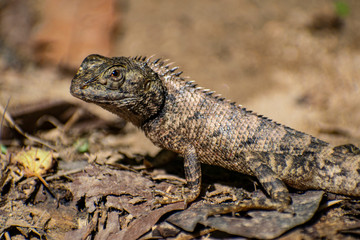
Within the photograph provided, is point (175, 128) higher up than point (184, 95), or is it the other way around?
point (184, 95)

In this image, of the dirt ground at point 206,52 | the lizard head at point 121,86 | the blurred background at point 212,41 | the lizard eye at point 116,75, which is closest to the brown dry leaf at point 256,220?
the lizard head at point 121,86

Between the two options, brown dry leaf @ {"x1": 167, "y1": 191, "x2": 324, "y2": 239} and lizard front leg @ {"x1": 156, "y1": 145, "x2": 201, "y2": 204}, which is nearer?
brown dry leaf @ {"x1": 167, "y1": 191, "x2": 324, "y2": 239}

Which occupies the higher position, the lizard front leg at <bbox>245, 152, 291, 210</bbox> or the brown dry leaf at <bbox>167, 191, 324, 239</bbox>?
the lizard front leg at <bbox>245, 152, 291, 210</bbox>

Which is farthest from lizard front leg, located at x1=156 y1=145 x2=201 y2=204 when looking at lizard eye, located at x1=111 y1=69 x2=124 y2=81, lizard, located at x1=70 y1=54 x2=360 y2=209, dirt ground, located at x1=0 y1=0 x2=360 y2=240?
dirt ground, located at x1=0 y1=0 x2=360 y2=240

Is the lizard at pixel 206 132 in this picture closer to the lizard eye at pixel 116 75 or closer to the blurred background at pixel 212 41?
the lizard eye at pixel 116 75

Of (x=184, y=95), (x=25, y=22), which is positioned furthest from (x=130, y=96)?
(x=25, y=22)

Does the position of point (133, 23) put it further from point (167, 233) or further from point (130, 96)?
point (167, 233)

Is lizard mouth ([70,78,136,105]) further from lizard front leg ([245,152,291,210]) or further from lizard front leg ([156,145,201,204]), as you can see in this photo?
lizard front leg ([245,152,291,210])
